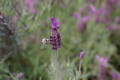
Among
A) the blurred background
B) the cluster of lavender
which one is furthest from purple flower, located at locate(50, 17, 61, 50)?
the cluster of lavender

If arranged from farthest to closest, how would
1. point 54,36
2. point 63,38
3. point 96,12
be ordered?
1. point 96,12
2. point 63,38
3. point 54,36

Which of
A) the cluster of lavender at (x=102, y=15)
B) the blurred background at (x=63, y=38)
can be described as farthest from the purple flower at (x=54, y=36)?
the cluster of lavender at (x=102, y=15)

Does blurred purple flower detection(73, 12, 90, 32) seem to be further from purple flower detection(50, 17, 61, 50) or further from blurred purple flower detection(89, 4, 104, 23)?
purple flower detection(50, 17, 61, 50)

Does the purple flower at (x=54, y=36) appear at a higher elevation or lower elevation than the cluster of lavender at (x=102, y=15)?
lower

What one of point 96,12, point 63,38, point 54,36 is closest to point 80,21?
point 96,12

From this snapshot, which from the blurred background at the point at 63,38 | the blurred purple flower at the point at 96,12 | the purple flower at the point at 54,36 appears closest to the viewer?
the purple flower at the point at 54,36

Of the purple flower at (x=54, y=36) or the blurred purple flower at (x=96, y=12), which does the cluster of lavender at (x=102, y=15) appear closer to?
the blurred purple flower at (x=96, y=12)

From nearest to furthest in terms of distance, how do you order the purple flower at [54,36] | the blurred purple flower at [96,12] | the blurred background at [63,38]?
the purple flower at [54,36], the blurred background at [63,38], the blurred purple flower at [96,12]

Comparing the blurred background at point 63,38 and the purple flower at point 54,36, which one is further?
the blurred background at point 63,38

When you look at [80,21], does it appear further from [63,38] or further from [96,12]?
[63,38]
